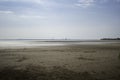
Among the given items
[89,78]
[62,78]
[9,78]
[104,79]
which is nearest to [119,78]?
[104,79]

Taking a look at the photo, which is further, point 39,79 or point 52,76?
point 52,76

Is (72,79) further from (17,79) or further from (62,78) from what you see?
(17,79)

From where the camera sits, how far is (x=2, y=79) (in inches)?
291

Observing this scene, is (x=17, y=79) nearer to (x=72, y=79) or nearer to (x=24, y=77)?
(x=24, y=77)

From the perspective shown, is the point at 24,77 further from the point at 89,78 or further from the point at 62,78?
the point at 89,78

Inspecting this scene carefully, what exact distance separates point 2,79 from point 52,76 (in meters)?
3.00

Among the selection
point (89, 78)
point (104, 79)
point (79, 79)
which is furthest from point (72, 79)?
point (104, 79)

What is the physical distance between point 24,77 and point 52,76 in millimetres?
1750

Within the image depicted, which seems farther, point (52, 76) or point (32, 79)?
point (52, 76)

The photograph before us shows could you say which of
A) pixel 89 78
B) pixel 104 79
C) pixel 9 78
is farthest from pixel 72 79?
pixel 9 78

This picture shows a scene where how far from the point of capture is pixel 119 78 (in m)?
7.46

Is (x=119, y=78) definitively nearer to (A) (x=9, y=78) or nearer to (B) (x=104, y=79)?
(B) (x=104, y=79)

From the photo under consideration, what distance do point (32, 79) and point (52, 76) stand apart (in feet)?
4.23

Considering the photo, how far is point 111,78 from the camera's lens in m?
7.54
